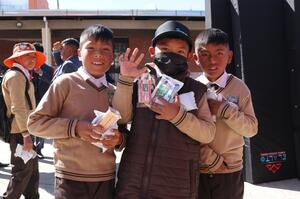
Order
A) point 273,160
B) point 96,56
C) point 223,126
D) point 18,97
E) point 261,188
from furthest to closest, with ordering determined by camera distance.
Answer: point 273,160 < point 261,188 < point 18,97 < point 223,126 < point 96,56

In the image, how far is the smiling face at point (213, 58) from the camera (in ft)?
8.45

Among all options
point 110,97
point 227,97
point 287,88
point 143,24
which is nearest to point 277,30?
point 287,88

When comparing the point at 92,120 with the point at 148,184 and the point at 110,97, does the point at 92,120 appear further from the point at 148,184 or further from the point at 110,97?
the point at 148,184

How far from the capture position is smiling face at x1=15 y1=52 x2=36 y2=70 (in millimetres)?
4188

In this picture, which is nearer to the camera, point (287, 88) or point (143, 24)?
point (287, 88)

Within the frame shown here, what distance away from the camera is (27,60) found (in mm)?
4230

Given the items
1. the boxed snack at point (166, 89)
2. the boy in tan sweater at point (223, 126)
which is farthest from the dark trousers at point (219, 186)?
the boxed snack at point (166, 89)

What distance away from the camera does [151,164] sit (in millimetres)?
2082

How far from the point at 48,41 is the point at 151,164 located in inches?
453

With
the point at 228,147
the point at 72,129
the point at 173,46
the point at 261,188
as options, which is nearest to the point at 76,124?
the point at 72,129

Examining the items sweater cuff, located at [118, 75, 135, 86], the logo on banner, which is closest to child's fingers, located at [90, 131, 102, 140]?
sweater cuff, located at [118, 75, 135, 86]

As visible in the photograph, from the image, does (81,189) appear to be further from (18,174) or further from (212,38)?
(18,174)

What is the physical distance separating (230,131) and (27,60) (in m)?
2.52

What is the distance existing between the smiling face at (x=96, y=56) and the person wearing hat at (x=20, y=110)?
6.29 feet
